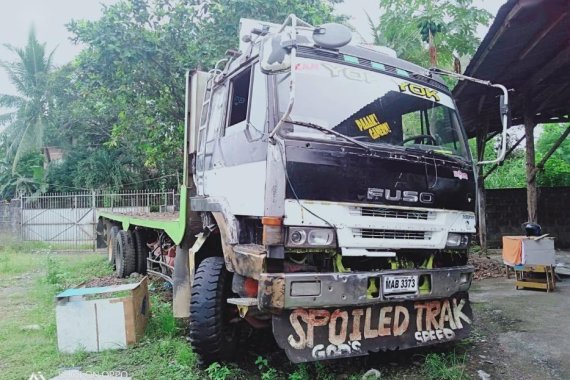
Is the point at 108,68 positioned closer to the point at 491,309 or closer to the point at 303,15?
the point at 303,15

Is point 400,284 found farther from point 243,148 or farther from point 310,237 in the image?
point 243,148

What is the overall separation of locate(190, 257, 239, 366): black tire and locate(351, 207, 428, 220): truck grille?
1.26m

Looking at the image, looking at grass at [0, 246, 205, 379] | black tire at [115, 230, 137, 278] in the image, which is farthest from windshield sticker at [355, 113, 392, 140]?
black tire at [115, 230, 137, 278]

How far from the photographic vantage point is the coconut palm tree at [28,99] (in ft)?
65.6

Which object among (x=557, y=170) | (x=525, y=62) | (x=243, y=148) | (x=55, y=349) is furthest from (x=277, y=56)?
(x=557, y=170)

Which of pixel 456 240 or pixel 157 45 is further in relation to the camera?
pixel 157 45

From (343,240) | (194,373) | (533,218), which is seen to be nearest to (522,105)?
(533,218)

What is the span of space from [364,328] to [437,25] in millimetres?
7852

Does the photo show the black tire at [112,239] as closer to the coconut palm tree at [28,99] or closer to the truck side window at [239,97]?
the truck side window at [239,97]

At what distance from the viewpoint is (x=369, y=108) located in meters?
3.64

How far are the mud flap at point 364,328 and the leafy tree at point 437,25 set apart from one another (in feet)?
23.0

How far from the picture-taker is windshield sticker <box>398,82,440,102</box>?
3924 millimetres

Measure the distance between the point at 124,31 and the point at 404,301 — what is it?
8.64m

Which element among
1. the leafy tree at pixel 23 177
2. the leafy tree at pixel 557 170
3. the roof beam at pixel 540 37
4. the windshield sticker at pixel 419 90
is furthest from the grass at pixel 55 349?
the leafy tree at pixel 23 177
